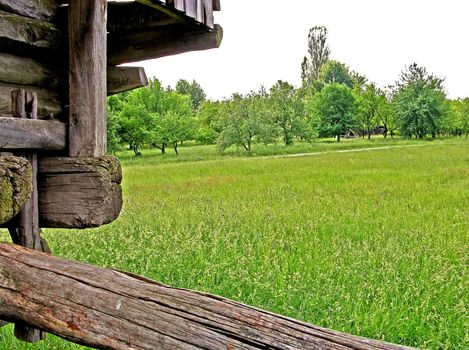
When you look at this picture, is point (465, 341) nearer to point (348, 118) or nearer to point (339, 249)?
point (339, 249)

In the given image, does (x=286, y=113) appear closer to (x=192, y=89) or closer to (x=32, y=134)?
(x=32, y=134)

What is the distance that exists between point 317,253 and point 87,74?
15.3 ft

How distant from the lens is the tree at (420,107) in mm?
59750

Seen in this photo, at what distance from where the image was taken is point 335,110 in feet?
212

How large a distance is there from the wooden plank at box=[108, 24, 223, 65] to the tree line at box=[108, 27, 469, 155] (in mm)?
31998

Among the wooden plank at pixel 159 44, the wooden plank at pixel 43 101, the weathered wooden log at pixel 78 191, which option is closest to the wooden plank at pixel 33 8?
the wooden plank at pixel 43 101

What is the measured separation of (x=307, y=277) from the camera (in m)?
5.54

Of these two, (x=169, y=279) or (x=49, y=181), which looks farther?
(x=169, y=279)

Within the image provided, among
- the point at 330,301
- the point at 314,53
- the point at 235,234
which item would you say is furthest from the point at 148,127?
the point at 314,53

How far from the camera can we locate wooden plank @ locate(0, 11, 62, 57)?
256 cm

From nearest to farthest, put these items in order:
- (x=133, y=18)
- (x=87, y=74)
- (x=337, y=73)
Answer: (x=87, y=74) < (x=133, y=18) < (x=337, y=73)

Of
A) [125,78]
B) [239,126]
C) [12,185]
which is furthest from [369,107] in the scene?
[12,185]

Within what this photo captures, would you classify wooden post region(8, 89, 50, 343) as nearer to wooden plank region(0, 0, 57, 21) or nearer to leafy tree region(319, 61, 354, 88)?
wooden plank region(0, 0, 57, 21)

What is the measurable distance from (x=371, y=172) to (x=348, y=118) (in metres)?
45.1
